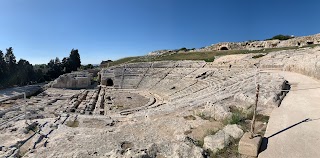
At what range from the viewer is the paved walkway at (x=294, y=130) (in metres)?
6.34

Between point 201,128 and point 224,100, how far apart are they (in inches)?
136

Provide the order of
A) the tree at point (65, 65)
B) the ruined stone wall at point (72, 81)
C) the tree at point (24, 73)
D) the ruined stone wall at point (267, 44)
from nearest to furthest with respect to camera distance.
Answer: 1. the ruined stone wall at point (72, 81)
2. the tree at point (24, 73)
3. the ruined stone wall at point (267, 44)
4. the tree at point (65, 65)

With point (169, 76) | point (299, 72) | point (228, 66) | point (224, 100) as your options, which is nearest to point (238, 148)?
point (224, 100)

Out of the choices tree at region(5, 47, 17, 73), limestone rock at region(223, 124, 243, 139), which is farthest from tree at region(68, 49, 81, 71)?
limestone rock at region(223, 124, 243, 139)

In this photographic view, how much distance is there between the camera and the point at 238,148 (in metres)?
6.63

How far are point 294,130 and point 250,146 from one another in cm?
220

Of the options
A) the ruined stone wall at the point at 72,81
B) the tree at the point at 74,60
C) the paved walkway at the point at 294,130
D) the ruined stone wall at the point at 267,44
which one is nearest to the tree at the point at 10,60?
the ruined stone wall at the point at 72,81

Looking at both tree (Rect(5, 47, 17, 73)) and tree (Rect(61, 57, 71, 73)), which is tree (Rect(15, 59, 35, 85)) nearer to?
tree (Rect(5, 47, 17, 73))

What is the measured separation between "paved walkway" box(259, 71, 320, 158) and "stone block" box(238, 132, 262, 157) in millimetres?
190

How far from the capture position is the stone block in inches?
249

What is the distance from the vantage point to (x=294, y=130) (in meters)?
7.60

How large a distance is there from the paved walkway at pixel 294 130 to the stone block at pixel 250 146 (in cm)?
19

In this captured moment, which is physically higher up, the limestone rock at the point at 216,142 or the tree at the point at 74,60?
the tree at the point at 74,60

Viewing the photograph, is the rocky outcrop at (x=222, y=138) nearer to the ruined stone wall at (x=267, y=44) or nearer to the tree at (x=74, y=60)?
the ruined stone wall at (x=267, y=44)
